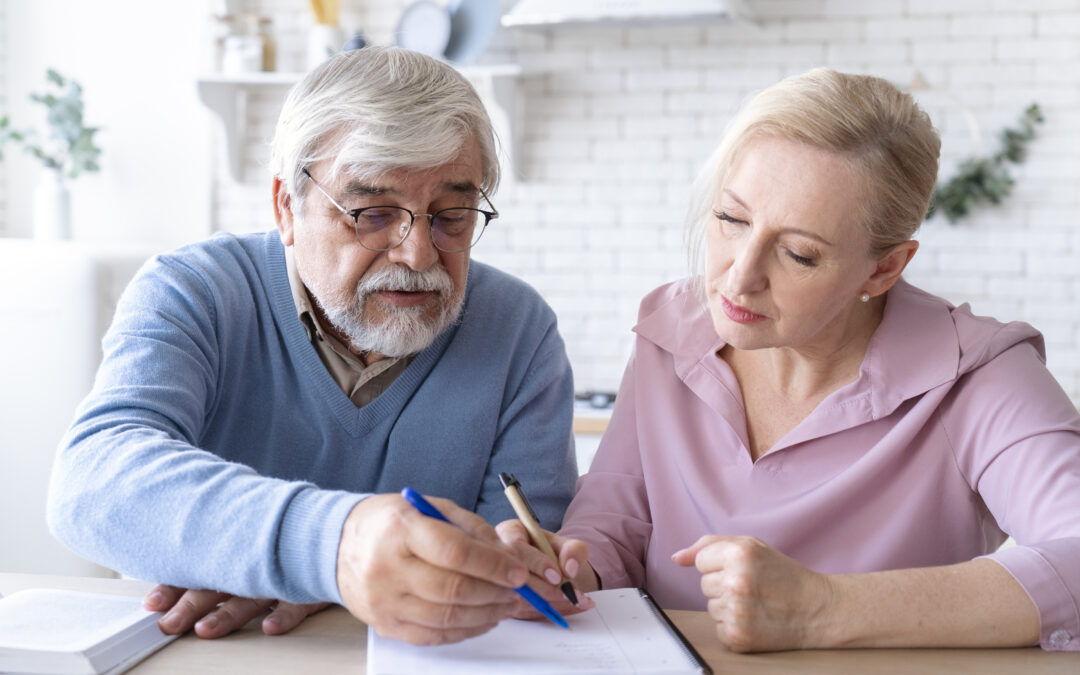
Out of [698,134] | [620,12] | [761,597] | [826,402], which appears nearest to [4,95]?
[620,12]

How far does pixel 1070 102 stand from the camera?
3.45m

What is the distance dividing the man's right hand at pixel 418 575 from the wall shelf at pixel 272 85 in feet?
8.51

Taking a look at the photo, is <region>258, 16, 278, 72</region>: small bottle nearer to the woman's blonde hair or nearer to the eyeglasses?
the eyeglasses

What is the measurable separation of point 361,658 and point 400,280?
0.64m

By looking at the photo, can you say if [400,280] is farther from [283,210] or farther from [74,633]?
[74,633]

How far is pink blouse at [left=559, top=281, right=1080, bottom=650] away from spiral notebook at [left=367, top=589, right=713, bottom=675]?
352 mm

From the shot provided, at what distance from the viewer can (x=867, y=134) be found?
4.88 ft

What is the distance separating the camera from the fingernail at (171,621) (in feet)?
3.87

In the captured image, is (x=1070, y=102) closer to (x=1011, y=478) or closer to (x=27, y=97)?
(x=1011, y=478)

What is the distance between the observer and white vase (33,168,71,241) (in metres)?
3.61

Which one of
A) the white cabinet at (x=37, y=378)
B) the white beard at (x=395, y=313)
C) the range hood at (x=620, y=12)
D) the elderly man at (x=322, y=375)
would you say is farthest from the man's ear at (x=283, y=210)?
the range hood at (x=620, y=12)

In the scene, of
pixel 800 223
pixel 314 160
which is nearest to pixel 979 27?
pixel 800 223

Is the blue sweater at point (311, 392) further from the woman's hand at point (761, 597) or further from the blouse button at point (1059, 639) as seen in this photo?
the blouse button at point (1059, 639)

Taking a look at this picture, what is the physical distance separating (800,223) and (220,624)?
91 cm
